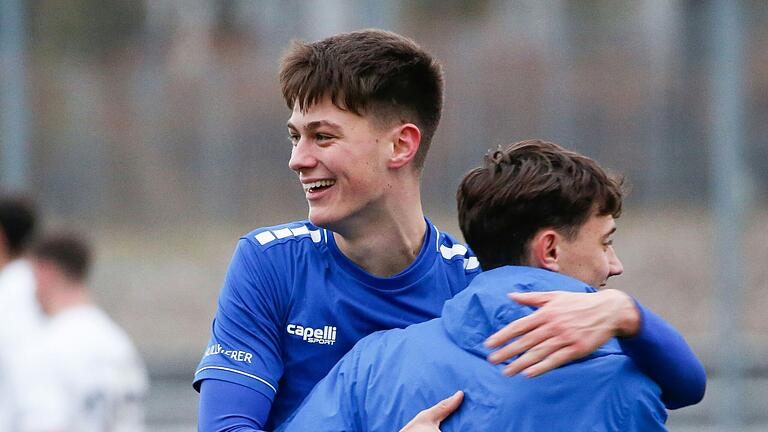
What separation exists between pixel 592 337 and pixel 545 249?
28cm

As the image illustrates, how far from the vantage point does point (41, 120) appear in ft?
27.7

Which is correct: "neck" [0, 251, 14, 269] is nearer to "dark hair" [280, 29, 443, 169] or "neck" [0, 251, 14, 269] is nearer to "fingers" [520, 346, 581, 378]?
"dark hair" [280, 29, 443, 169]

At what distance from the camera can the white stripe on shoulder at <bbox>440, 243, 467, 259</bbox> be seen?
3236 mm

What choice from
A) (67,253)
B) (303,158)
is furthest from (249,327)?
(67,253)

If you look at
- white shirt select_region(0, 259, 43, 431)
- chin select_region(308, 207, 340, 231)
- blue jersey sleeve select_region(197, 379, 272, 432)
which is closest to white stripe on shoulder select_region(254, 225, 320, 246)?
chin select_region(308, 207, 340, 231)

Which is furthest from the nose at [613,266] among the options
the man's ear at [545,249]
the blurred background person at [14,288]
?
the blurred background person at [14,288]

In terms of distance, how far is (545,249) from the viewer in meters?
2.57

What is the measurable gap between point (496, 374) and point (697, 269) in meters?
5.30

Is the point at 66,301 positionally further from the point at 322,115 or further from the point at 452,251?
the point at 322,115

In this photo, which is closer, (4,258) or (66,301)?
(66,301)

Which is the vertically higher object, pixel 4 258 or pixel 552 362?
pixel 552 362

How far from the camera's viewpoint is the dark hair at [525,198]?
2576mm

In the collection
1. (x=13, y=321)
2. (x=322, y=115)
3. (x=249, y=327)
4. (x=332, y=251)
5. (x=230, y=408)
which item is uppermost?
(x=322, y=115)

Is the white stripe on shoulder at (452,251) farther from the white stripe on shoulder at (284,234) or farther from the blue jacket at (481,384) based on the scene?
the blue jacket at (481,384)
